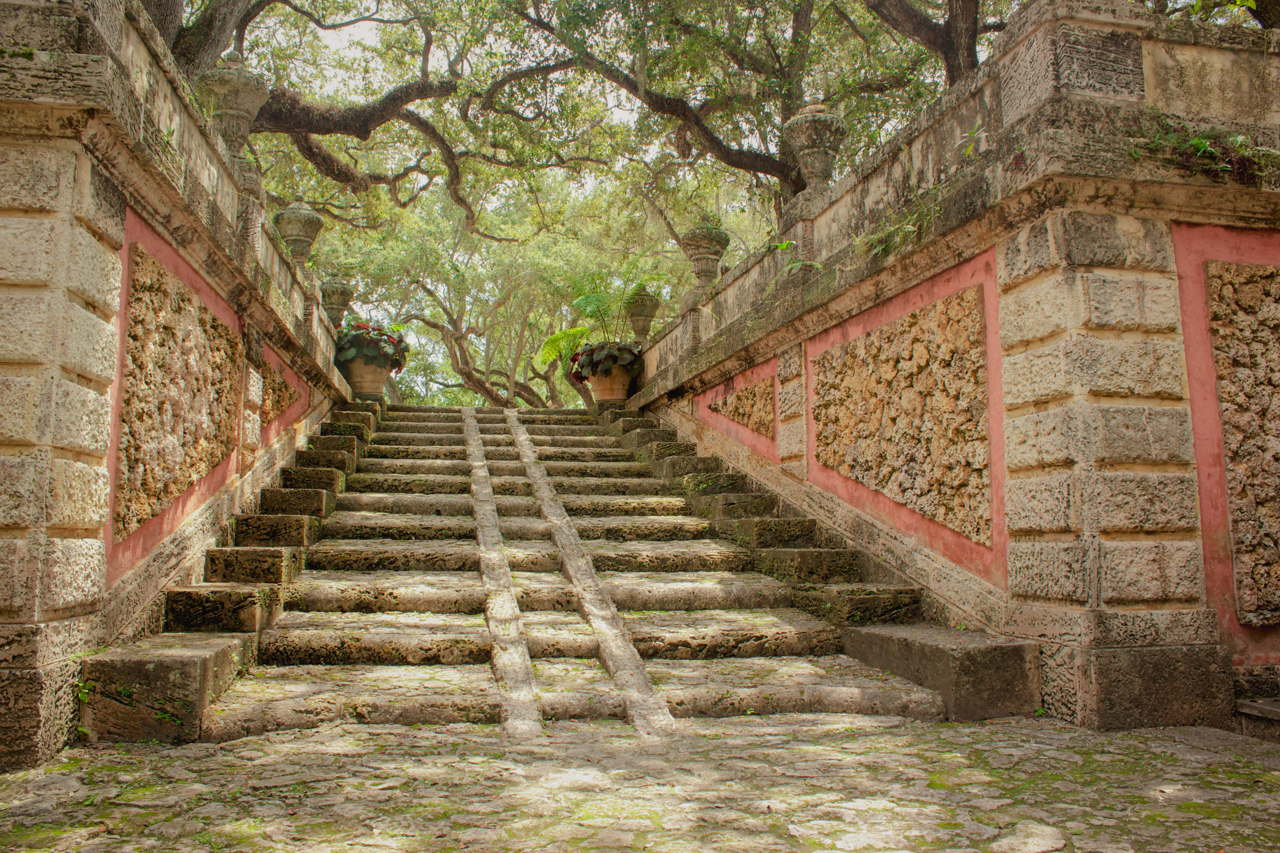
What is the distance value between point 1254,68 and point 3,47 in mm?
5600

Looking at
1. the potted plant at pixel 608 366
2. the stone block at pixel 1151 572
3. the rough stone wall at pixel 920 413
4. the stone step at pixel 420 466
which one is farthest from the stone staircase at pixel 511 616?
the potted plant at pixel 608 366

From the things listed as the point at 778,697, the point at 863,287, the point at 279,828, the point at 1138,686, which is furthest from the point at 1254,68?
the point at 279,828

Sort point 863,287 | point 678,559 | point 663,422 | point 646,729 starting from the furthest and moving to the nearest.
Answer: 1. point 663,422
2. point 678,559
3. point 863,287
4. point 646,729

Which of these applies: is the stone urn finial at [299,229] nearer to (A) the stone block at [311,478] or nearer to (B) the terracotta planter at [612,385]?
(A) the stone block at [311,478]

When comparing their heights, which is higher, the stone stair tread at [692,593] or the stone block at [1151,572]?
the stone block at [1151,572]

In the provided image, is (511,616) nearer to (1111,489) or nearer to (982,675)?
(982,675)

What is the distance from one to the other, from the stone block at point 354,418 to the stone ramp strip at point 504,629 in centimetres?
204

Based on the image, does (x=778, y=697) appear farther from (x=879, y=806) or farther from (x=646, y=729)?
(x=879, y=806)

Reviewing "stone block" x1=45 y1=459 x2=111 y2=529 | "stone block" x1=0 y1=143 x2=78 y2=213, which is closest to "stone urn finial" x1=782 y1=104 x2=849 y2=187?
"stone block" x1=0 y1=143 x2=78 y2=213

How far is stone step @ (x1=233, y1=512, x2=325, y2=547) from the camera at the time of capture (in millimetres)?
5156

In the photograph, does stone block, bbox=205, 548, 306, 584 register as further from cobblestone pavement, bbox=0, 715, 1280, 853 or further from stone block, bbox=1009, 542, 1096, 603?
stone block, bbox=1009, 542, 1096, 603

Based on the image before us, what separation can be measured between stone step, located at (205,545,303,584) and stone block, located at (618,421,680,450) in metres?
4.44

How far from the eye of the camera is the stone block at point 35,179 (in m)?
3.09

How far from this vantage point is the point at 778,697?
373cm
